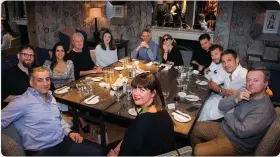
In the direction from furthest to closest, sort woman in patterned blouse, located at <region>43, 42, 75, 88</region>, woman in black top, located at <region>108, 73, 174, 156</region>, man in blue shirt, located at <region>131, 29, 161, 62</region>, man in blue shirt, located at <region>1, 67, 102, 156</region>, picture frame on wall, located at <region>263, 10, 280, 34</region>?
picture frame on wall, located at <region>263, 10, 280, 34</region> < man in blue shirt, located at <region>131, 29, 161, 62</region> < woman in patterned blouse, located at <region>43, 42, 75, 88</region> < man in blue shirt, located at <region>1, 67, 102, 156</region> < woman in black top, located at <region>108, 73, 174, 156</region>

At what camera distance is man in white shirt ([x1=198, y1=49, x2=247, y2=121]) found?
252 cm

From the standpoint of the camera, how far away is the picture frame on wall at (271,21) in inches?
167

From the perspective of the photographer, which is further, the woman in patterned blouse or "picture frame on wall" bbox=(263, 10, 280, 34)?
"picture frame on wall" bbox=(263, 10, 280, 34)

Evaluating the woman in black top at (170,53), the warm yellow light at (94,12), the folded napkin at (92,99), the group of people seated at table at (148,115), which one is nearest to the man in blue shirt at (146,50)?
the woman in black top at (170,53)

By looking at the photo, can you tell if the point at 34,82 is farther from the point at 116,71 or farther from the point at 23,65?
the point at 116,71

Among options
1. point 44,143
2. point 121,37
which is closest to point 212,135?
point 44,143

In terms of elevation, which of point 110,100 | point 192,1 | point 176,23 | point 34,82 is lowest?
point 110,100

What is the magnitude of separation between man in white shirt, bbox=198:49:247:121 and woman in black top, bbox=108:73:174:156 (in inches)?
41.0

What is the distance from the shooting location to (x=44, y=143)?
6.26 feet

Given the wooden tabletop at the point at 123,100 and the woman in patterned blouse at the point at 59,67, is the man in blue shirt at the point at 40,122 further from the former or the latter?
the woman in patterned blouse at the point at 59,67

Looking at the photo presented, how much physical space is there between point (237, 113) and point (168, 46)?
2060 millimetres

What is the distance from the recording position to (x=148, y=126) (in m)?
1.46

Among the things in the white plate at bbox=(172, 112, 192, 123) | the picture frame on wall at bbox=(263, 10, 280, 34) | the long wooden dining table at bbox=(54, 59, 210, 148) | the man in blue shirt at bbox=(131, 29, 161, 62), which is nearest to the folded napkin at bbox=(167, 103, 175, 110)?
the long wooden dining table at bbox=(54, 59, 210, 148)

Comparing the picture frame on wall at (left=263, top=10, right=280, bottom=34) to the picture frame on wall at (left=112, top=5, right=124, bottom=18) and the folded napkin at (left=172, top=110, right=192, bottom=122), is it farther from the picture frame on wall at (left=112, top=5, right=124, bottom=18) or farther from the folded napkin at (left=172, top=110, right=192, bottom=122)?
the folded napkin at (left=172, top=110, right=192, bottom=122)
